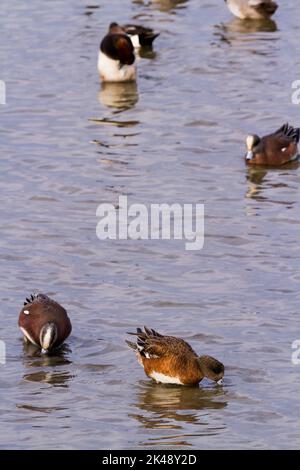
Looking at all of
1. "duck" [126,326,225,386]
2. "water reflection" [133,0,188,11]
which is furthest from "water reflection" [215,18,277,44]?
"duck" [126,326,225,386]

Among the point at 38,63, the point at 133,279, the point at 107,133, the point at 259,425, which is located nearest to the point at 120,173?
the point at 107,133

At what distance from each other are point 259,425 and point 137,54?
47.2 ft

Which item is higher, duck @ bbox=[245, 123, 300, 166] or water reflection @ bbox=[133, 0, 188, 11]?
water reflection @ bbox=[133, 0, 188, 11]

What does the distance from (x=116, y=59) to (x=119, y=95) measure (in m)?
0.61

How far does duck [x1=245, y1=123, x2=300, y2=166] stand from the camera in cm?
1895

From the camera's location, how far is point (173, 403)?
1221 cm

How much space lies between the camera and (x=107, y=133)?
20594 millimetres

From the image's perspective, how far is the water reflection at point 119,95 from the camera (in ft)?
72.8

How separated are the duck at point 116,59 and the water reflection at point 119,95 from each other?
10 cm
